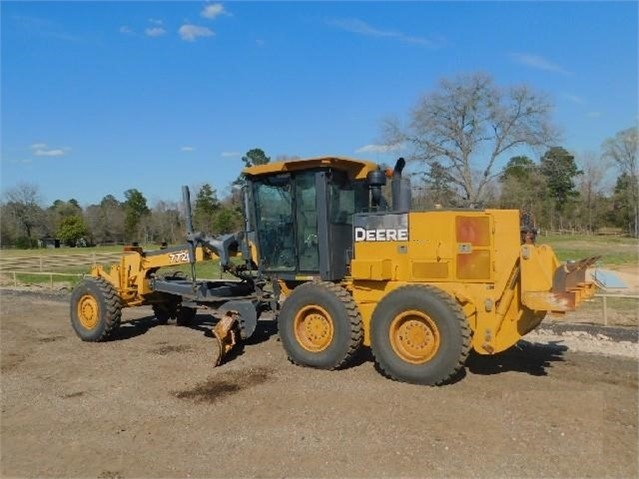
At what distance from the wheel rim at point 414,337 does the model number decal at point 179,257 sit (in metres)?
4.13

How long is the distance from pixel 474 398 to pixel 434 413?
63cm

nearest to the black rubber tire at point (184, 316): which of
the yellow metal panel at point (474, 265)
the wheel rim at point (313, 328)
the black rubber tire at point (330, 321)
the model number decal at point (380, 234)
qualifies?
the black rubber tire at point (330, 321)

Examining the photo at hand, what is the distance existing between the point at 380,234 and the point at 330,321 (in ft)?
4.27

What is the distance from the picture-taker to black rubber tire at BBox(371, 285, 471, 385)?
6527mm

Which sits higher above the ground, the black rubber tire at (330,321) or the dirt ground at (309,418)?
the black rubber tire at (330,321)

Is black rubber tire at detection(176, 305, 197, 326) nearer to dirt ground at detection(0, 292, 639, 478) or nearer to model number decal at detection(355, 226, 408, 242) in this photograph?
dirt ground at detection(0, 292, 639, 478)

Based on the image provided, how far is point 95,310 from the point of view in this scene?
979cm

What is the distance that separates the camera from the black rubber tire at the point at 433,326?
653 cm

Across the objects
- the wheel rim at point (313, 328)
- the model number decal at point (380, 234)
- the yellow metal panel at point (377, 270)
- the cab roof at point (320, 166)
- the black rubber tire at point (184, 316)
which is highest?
the cab roof at point (320, 166)

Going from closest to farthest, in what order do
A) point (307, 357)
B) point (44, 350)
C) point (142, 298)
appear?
point (307, 357)
point (44, 350)
point (142, 298)

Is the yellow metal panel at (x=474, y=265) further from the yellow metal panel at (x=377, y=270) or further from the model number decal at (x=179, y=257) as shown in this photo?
the model number decal at (x=179, y=257)

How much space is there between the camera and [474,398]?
20.4ft

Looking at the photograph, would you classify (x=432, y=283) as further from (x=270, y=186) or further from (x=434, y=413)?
(x=270, y=186)

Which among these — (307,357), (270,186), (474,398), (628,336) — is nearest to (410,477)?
(474,398)
